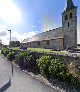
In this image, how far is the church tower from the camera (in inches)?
1626

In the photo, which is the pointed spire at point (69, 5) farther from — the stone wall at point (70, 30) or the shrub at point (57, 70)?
the shrub at point (57, 70)

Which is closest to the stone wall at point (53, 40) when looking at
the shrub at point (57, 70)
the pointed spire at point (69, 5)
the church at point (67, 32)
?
the church at point (67, 32)

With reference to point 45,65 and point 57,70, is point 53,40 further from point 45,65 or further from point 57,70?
point 57,70

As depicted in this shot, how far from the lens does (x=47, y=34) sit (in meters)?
51.4

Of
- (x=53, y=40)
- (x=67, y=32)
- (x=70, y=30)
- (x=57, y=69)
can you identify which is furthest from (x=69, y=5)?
(x=57, y=69)

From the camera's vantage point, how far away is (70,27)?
137ft

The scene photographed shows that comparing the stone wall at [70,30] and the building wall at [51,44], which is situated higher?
the stone wall at [70,30]

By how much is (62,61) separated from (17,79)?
14.7ft

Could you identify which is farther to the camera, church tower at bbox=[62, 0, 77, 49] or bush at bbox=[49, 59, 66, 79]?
church tower at bbox=[62, 0, 77, 49]

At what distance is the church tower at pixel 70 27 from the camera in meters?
41.3

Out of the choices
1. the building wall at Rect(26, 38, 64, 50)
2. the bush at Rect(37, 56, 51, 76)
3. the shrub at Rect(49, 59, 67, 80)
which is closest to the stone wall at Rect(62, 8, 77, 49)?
the building wall at Rect(26, 38, 64, 50)

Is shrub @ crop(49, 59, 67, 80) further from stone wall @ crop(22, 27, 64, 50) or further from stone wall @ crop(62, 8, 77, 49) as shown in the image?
stone wall @ crop(22, 27, 64, 50)

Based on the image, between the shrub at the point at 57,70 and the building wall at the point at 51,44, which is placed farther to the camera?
the building wall at the point at 51,44

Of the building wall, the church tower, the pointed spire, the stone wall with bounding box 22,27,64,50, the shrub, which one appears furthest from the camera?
the pointed spire
